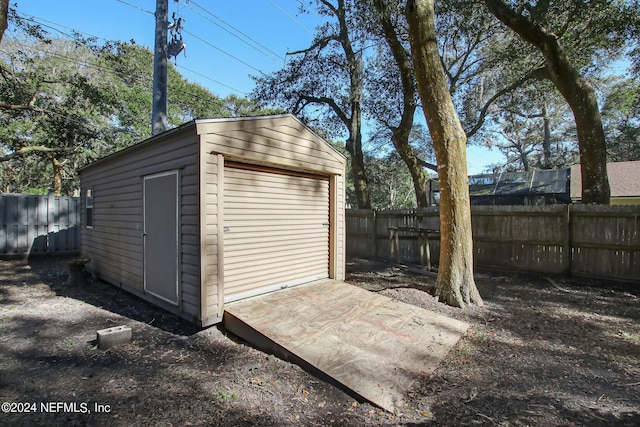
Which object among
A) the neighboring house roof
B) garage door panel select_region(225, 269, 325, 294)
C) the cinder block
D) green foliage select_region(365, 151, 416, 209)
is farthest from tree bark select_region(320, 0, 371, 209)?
green foliage select_region(365, 151, 416, 209)

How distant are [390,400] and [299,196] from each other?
10.8 feet

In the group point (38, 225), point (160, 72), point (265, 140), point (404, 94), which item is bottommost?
point (38, 225)

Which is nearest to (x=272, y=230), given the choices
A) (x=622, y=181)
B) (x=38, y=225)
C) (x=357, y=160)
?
(x=357, y=160)

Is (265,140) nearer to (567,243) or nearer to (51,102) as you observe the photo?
(567,243)

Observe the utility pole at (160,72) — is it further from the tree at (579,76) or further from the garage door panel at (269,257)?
the tree at (579,76)

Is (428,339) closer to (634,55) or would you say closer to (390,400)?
(390,400)

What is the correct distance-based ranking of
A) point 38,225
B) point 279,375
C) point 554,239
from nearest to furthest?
1. point 279,375
2. point 554,239
3. point 38,225

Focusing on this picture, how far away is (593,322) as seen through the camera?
405cm

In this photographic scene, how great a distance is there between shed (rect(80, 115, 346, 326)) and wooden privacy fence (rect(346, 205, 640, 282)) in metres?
2.91

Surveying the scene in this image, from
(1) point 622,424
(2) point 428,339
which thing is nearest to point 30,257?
(2) point 428,339

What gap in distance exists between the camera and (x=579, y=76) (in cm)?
681

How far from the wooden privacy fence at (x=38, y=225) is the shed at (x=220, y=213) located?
443cm

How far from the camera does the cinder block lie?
10.9 ft

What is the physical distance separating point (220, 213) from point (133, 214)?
2.12 m
